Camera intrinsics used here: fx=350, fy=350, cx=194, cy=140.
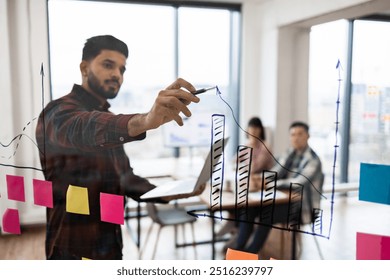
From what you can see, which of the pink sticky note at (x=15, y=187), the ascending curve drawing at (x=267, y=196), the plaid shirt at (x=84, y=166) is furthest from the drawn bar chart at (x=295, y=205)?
the pink sticky note at (x=15, y=187)

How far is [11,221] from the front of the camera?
1.25 m

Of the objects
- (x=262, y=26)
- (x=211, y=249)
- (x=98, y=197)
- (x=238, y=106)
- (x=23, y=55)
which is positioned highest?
(x=262, y=26)

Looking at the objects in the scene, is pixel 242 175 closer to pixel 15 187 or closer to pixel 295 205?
pixel 295 205

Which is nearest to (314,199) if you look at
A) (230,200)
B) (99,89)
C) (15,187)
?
(230,200)

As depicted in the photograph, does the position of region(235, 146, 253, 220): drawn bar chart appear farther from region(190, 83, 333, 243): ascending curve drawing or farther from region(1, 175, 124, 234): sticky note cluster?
region(1, 175, 124, 234): sticky note cluster

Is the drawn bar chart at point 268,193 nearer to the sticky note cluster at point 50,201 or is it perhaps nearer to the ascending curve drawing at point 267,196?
the ascending curve drawing at point 267,196

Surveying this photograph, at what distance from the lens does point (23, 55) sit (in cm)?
115

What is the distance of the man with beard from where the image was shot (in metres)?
1.16

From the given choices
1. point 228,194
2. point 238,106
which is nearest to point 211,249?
point 228,194

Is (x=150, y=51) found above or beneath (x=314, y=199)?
above

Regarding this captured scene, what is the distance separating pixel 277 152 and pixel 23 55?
905 mm

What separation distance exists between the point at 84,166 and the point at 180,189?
0.34m

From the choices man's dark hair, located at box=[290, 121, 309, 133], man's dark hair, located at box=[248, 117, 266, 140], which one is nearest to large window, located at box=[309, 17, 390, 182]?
man's dark hair, located at box=[290, 121, 309, 133]

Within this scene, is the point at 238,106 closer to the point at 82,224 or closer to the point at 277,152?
the point at 277,152
